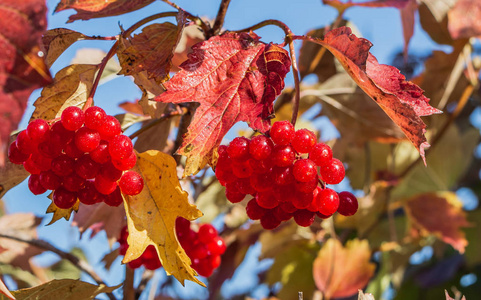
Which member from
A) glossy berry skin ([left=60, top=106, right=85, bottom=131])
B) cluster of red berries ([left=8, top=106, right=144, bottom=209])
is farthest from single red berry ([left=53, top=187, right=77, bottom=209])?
glossy berry skin ([left=60, top=106, right=85, bottom=131])

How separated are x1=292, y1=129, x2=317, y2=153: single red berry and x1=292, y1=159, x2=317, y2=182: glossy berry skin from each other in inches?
0.9

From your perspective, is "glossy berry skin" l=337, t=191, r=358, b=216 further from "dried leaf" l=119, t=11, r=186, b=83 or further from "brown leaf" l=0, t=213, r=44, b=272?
"brown leaf" l=0, t=213, r=44, b=272

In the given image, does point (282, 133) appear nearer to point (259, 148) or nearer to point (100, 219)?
point (259, 148)

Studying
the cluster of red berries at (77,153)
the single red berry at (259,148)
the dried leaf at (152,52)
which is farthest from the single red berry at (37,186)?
the single red berry at (259,148)

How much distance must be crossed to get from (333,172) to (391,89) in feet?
0.51

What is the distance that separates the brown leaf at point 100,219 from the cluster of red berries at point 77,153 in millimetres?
397

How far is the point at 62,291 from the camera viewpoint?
0.89 metres

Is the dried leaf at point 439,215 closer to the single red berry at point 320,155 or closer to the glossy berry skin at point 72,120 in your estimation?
the single red berry at point 320,155

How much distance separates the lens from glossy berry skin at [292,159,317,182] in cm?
76

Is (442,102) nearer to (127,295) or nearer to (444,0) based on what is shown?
(444,0)

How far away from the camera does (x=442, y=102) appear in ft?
6.03

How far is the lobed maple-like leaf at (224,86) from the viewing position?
2.49ft

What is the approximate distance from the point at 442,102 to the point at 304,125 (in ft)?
1.71

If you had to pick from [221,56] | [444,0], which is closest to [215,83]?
[221,56]
